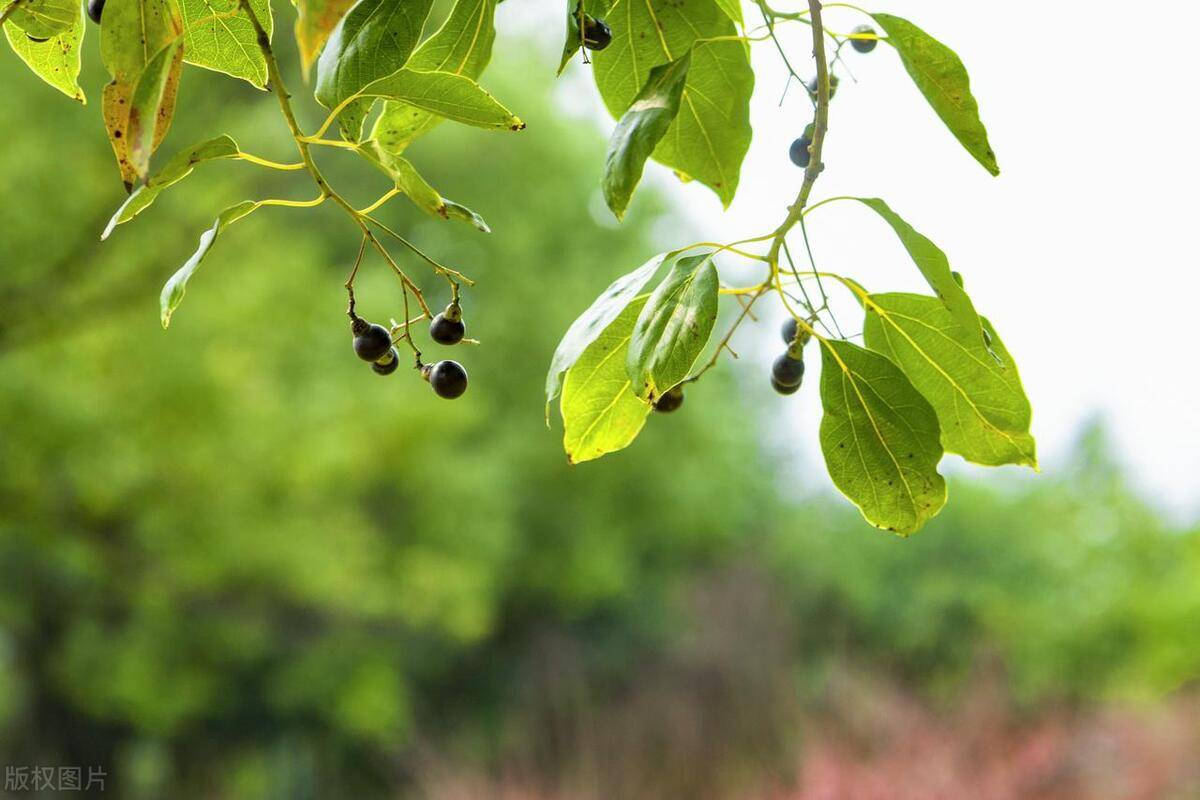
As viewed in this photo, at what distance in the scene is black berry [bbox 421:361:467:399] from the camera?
405mm

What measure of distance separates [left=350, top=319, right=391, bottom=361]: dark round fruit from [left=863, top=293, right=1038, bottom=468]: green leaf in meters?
0.17

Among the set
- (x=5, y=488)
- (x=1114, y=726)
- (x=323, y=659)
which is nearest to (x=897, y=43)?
(x=5, y=488)

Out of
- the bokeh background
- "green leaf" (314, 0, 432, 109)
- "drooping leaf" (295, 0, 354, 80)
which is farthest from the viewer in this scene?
the bokeh background

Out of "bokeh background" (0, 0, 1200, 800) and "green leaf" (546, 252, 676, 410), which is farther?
"bokeh background" (0, 0, 1200, 800)

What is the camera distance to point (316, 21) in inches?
9.5

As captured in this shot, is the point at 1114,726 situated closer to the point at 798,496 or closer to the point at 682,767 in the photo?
the point at 682,767

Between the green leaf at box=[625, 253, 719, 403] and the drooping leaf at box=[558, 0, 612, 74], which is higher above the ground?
the drooping leaf at box=[558, 0, 612, 74]

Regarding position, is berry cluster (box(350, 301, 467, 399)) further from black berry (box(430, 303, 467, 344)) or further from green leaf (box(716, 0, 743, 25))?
green leaf (box(716, 0, 743, 25))

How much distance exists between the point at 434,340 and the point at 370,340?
0.08 feet

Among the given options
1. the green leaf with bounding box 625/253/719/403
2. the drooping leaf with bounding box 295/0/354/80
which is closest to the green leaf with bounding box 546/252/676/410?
the green leaf with bounding box 625/253/719/403

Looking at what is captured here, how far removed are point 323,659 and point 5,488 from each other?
1558 millimetres

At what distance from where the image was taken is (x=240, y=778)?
455cm

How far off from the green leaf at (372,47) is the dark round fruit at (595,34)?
0.05 metres

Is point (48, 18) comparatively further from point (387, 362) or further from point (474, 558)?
point (474, 558)
